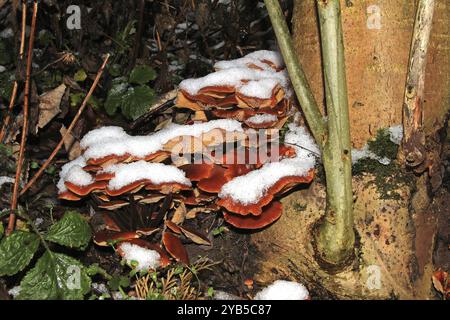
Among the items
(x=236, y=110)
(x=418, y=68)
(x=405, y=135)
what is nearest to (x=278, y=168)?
(x=236, y=110)

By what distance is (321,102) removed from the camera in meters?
2.42

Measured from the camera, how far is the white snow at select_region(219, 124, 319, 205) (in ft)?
7.09

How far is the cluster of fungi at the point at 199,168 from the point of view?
2.21 metres

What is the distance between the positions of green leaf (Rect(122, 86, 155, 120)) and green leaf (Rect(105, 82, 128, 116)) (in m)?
0.06

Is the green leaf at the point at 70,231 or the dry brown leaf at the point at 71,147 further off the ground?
the dry brown leaf at the point at 71,147

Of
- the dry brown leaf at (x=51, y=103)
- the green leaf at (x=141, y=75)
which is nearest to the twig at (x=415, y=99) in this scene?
the green leaf at (x=141, y=75)

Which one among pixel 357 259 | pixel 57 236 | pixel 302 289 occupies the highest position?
pixel 57 236

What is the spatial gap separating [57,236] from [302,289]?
3.75 ft

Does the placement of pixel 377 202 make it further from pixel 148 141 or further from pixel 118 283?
pixel 118 283

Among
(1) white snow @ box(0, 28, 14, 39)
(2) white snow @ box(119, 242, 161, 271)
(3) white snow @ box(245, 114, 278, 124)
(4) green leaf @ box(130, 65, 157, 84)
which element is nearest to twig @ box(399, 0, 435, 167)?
(3) white snow @ box(245, 114, 278, 124)

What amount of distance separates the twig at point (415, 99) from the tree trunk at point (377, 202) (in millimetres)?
116

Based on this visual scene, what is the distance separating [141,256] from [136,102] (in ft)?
3.94

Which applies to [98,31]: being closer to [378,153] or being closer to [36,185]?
[36,185]

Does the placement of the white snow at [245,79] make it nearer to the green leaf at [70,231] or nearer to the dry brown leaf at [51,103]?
the green leaf at [70,231]
